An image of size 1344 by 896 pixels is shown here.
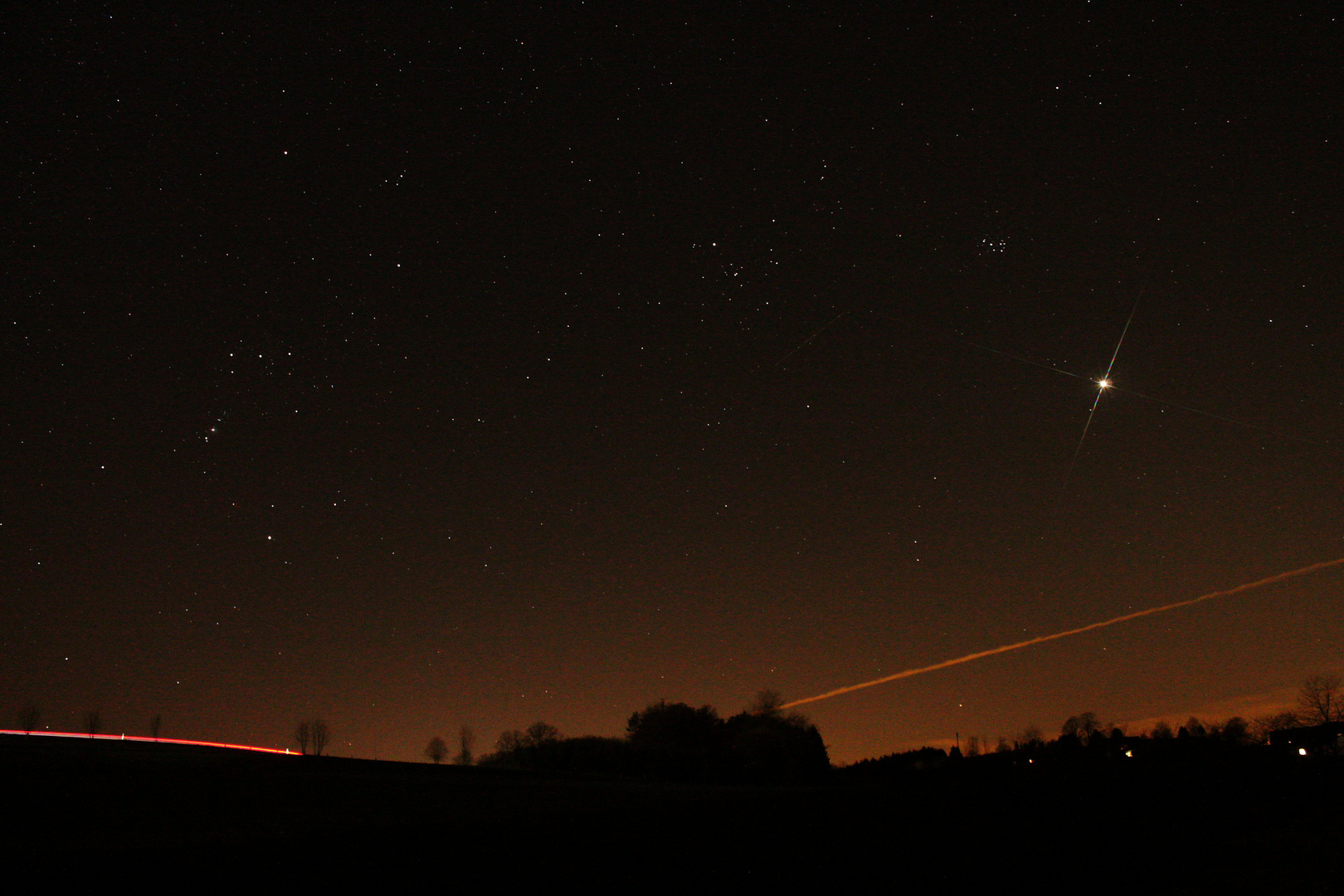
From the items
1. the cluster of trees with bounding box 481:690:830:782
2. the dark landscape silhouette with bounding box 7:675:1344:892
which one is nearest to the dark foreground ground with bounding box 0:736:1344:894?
the dark landscape silhouette with bounding box 7:675:1344:892

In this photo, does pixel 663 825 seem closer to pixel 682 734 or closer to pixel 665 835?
pixel 665 835

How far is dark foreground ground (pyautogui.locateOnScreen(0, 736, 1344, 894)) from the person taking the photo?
14.9m

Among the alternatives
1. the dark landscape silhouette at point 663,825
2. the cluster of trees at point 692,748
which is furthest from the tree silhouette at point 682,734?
the dark landscape silhouette at point 663,825

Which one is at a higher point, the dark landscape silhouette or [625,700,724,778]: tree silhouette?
[625,700,724,778]: tree silhouette

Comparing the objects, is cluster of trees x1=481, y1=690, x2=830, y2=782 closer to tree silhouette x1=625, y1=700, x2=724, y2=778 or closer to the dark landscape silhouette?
tree silhouette x1=625, y1=700, x2=724, y2=778

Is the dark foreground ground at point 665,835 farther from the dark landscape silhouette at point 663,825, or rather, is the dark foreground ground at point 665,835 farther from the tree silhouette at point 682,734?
the tree silhouette at point 682,734

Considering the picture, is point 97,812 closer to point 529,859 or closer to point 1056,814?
point 529,859

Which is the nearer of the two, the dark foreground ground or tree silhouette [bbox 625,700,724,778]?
the dark foreground ground

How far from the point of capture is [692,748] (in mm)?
100875

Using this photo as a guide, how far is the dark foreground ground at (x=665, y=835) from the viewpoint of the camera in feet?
48.9

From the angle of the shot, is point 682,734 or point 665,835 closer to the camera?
point 665,835

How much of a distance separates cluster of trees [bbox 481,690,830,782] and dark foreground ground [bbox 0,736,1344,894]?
1992 inches

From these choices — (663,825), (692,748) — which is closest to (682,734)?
(692,748)

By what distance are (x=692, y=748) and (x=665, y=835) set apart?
86.5 metres
